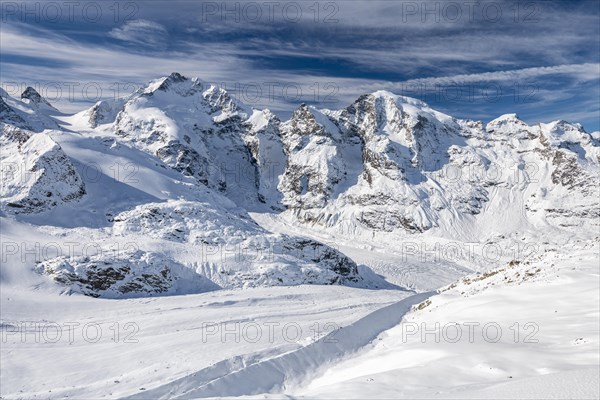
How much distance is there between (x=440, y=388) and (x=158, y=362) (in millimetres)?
13284

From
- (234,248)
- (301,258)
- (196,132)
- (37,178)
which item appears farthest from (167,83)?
(301,258)

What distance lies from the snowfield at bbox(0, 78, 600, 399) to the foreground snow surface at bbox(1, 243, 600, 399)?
0.36 feet

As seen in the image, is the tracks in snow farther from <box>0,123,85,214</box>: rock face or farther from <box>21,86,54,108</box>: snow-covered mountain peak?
<box>21,86,54,108</box>: snow-covered mountain peak

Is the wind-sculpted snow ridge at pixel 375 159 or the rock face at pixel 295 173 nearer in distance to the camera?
the rock face at pixel 295 173

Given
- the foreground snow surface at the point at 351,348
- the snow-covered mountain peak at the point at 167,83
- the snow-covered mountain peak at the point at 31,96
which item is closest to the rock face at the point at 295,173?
the snow-covered mountain peak at the point at 167,83

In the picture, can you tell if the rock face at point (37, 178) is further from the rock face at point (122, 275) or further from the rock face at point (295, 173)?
the rock face at point (122, 275)

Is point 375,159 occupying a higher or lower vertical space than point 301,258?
higher

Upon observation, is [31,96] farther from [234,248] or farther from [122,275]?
[122,275]

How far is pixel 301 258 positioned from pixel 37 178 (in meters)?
37.6

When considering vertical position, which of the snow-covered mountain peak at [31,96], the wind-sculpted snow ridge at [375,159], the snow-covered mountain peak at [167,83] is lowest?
the wind-sculpted snow ridge at [375,159]

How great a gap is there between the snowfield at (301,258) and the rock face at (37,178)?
0.26 m

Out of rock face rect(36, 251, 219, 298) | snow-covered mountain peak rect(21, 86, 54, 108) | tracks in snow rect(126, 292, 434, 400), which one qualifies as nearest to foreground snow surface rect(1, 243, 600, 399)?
tracks in snow rect(126, 292, 434, 400)

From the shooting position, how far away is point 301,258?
5994 centimetres

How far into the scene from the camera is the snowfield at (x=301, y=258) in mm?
15922
